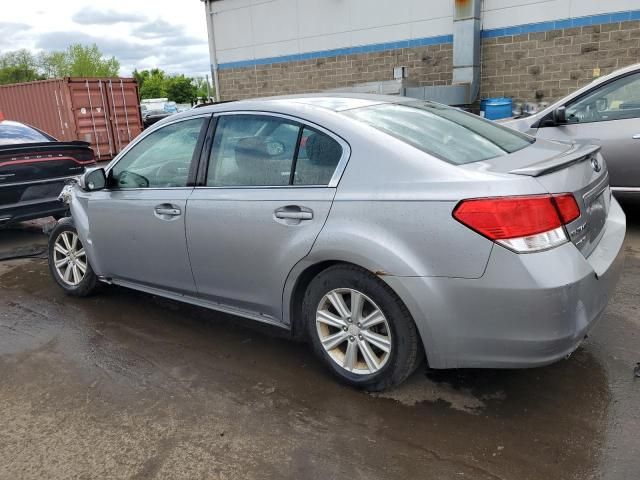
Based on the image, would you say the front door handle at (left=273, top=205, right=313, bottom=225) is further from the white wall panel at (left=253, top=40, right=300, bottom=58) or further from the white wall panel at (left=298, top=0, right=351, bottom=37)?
the white wall panel at (left=253, top=40, right=300, bottom=58)

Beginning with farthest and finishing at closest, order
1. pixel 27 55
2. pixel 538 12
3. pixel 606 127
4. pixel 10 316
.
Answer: pixel 27 55, pixel 538 12, pixel 606 127, pixel 10 316

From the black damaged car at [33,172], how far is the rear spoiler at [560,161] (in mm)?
5768

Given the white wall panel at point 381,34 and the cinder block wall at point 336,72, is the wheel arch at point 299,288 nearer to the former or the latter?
the cinder block wall at point 336,72

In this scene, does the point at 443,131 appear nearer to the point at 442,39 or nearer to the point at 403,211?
the point at 403,211

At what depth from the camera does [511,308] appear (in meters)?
2.46

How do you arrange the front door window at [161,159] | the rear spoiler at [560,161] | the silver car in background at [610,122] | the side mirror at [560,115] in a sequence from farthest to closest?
the side mirror at [560,115]
the silver car in background at [610,122]
the front door window at [161,159]
the rear spoiler at [560,161]

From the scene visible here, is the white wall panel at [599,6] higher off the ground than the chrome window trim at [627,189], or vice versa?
the white wall panel at [599,6]

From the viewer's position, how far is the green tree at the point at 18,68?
7019 cm

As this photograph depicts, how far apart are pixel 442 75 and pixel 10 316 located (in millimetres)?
10686

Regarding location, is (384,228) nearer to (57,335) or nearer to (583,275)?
(583,275)

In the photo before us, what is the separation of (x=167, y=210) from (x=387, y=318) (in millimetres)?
1692

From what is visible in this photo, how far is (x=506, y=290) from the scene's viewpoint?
244cm

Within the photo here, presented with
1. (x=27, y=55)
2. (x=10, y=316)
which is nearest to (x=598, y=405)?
(x=10, y=316)

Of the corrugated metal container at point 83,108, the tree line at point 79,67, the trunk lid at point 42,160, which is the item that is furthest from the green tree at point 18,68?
the trunk lid at point 42,160
